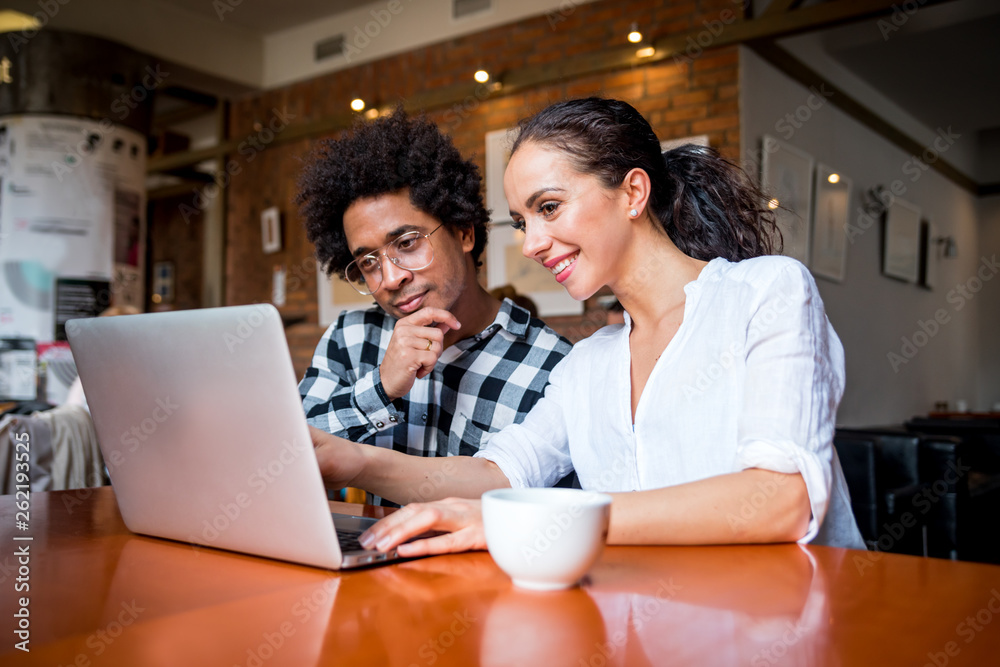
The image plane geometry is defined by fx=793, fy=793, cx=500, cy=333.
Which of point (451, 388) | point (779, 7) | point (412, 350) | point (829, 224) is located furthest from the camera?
point (829, 224)

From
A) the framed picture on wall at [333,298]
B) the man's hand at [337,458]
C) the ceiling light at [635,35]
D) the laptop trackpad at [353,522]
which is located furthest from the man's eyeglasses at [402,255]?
the framed picture on wall at [333,298]

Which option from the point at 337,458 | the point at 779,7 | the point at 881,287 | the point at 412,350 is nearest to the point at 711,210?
the point at 412,350

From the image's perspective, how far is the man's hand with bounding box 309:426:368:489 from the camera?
3.56 feet

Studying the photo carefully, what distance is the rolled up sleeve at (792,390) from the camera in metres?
0.93

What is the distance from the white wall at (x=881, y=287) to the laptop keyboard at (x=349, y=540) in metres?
3.89

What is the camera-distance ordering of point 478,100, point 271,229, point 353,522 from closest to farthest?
point 353,522 → point 478,100 → point 271,229

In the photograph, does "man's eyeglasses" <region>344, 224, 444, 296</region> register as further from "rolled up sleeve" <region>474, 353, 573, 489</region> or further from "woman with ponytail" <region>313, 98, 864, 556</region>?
"rolled up sleeve" <region>474, 353, 573, 489</region>

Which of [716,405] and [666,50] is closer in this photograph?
[716,405]

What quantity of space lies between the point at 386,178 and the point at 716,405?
867 mm

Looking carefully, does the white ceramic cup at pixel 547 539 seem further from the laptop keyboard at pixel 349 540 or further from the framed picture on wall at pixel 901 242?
the framed picture on wall at pixel 901 242

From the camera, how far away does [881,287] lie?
6.02m

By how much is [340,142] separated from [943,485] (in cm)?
325

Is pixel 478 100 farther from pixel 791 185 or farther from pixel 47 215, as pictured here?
pixel 47 215

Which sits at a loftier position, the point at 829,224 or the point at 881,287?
the point at 829,224
